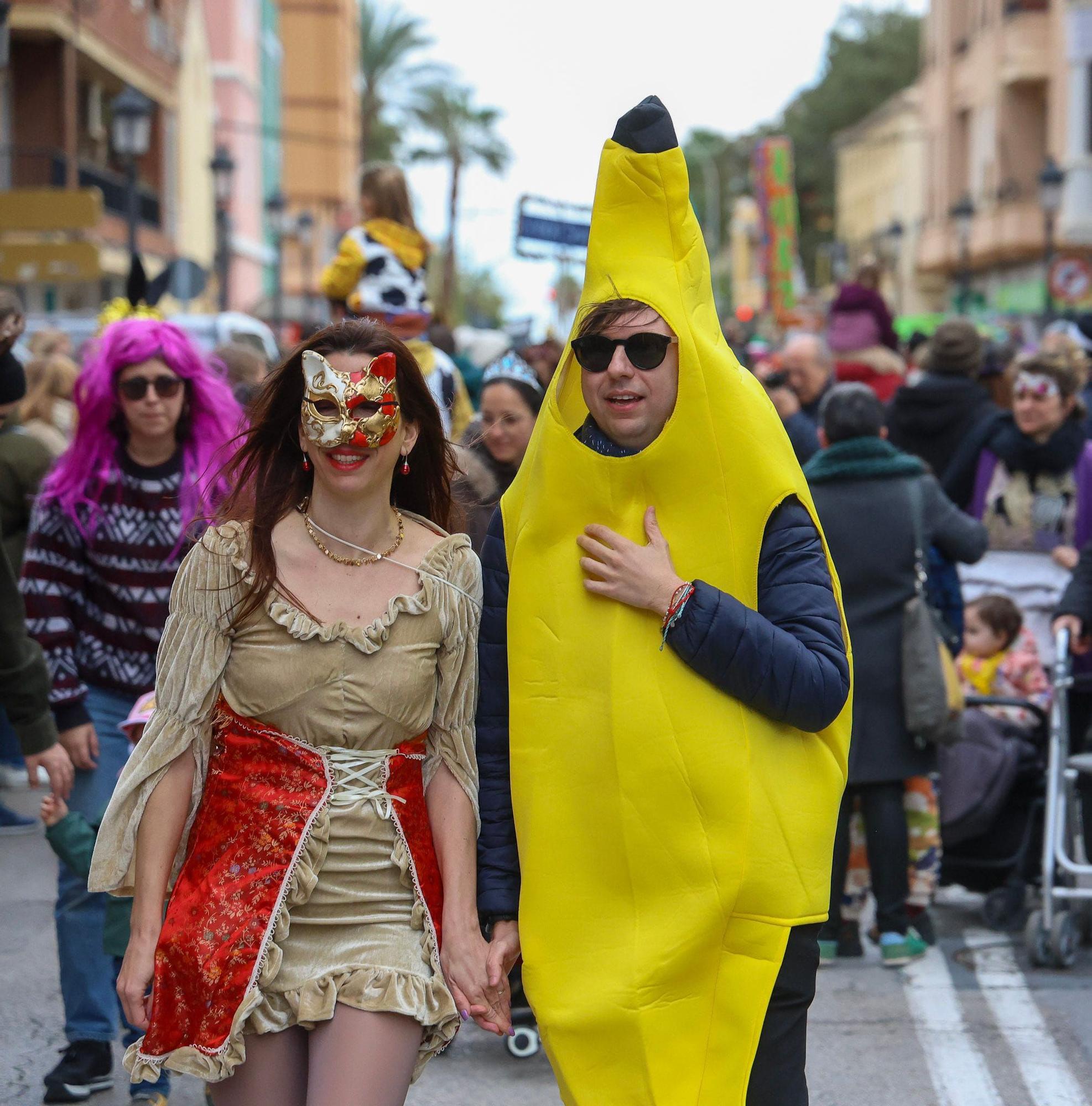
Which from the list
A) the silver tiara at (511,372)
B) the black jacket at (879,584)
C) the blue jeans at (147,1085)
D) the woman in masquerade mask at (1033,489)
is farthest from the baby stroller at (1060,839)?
the blue jeans at (147,1085)

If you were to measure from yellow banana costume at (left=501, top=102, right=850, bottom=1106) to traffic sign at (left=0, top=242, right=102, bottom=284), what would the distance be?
37.3 ft

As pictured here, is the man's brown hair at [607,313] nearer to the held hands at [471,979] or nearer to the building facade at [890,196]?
the held hands at [471,979]

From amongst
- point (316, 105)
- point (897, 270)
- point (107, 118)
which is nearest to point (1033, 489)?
point (107, 118)

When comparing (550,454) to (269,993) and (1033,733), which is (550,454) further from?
(1033,733)

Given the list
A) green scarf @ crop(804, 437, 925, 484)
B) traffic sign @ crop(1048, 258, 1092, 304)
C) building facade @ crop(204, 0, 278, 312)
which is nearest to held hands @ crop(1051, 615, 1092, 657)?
green scarf @ crop(804, 437, 925, 484)

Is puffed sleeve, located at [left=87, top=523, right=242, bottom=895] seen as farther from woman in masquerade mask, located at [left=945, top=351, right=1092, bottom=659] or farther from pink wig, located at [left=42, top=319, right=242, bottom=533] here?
woman in masquerade mask, located at [left=945, top=351, right=1092, bottom=659]

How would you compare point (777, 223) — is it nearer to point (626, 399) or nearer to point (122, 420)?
point (122, 420)

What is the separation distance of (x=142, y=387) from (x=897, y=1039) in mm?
3178

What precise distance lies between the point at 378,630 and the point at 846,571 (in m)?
3.58

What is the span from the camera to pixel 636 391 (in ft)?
10.6

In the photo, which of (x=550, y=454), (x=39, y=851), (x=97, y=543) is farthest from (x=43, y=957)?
(x=550, y=454)

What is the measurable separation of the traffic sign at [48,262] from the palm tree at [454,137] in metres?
41.9

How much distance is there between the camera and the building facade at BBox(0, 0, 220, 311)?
27828 millimetres

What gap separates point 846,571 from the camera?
6.60m
